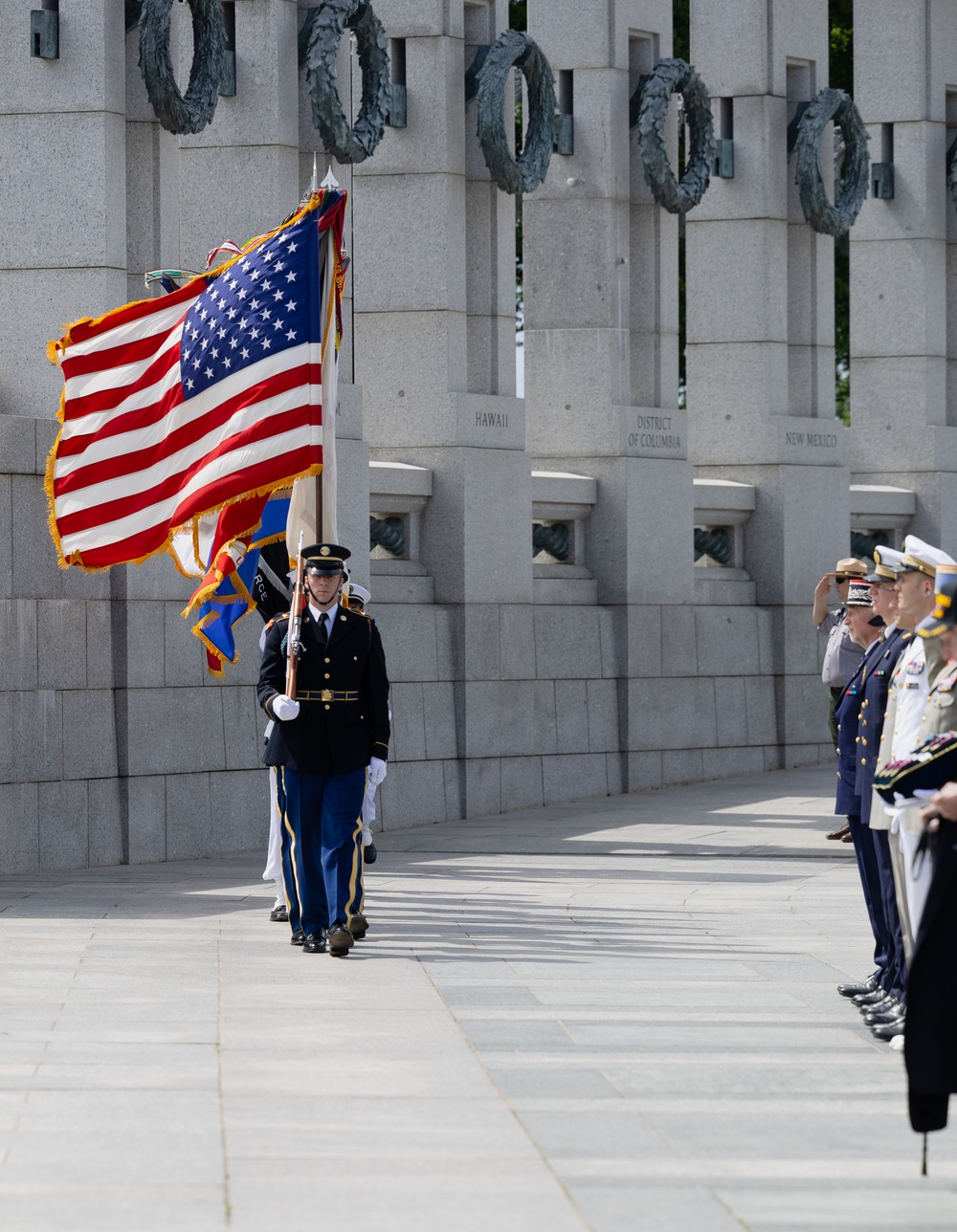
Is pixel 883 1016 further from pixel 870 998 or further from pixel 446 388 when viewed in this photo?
pixel 446 388

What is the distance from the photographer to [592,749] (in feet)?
64.7

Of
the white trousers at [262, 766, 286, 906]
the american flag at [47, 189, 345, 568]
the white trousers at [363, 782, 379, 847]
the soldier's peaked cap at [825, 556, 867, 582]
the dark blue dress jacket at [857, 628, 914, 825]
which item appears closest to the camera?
the dark blue dress jacket at [857, 628, 914, 825]

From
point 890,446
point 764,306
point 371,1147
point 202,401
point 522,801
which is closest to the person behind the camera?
point 371,1147

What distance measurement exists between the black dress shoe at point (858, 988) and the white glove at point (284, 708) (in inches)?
109

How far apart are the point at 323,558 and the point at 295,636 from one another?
379 millimetres

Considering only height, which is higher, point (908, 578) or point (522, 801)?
point (908, 578)

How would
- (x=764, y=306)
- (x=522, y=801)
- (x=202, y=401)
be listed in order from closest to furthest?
(x=202, y=401) < (x=522, y=801) < (x=764, y=306)

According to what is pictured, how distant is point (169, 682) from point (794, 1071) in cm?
786

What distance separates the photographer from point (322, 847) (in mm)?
11016

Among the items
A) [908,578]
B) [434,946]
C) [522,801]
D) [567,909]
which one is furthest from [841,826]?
[908,578]

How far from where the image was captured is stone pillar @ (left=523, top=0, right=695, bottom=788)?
2027cm

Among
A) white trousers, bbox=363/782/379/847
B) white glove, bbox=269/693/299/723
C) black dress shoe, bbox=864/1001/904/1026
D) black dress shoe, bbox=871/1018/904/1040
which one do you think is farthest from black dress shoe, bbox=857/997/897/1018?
white glove, bbox=269/693/299/723

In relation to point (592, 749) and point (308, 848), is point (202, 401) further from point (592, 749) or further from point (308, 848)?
point (592, 749)

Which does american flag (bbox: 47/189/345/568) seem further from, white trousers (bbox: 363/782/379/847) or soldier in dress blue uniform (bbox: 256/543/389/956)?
white trousers (bbox: 363/782/379/847)
